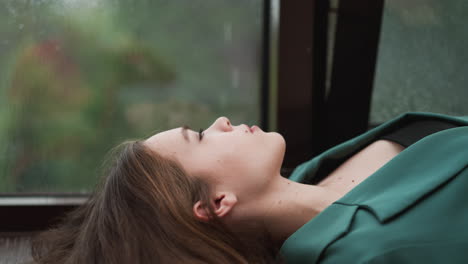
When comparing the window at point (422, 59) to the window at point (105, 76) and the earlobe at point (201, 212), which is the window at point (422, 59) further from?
the earlobe at point (201, 212)

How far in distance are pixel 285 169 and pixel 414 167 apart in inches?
27.9

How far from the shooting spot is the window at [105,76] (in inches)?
65.1

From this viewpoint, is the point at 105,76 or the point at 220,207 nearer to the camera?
the point at 220,207

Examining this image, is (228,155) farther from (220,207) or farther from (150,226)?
(150,226)

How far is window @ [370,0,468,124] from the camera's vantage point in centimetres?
167

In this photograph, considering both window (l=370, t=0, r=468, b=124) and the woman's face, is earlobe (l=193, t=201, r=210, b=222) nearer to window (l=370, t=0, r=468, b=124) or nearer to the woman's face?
Answer: the woman's face

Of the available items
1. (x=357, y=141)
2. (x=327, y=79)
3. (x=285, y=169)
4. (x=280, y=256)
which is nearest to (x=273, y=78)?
(x=327, y=79)

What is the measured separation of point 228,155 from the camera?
1104 millimetres

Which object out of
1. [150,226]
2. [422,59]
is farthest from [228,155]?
[422,59]

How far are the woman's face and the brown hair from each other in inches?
1.0

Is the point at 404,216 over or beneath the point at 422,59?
beneath

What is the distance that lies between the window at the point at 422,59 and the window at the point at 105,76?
1.40ft

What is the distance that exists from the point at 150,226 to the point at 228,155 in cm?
22

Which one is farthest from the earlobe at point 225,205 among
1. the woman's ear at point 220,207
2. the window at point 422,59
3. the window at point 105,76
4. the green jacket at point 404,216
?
the window at point 422,59
